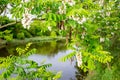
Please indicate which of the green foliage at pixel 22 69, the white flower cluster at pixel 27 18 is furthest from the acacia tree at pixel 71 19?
the green foliage at pixel 22 69

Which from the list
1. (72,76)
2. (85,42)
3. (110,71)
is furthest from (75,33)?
(72,76)

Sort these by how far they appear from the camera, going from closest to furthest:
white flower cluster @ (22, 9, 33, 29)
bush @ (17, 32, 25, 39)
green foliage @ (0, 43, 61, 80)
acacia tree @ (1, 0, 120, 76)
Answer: acacia tree @ (1, 0, 120, 76)
white flower cluster @ (22, 9, 33, 29)
green foliage @ (0, 43, 61, 80)
bush @ (17, 32, 25, 39)

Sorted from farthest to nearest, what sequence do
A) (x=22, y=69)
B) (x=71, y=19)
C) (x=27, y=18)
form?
1. (x=22, y=69)
2. (x=27, y=18)
3. (x=71, y=19)

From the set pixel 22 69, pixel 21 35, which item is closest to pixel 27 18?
pixel 22 69

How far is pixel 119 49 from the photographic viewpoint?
14.6 metres

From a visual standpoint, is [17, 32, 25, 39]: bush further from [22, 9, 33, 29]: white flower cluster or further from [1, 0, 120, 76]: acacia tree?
[22, 9, 33, 29]: white flower cluster

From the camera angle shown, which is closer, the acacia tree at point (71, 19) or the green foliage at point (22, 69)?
the acacia tree at point (71, 19)

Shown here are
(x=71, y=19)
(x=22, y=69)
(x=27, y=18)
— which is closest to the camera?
(x=71, y=19)

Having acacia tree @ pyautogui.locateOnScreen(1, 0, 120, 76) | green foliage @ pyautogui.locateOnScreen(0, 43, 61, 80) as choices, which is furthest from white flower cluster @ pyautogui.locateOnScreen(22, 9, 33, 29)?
green foliage @ pyautogui.locateOnScreen(0, 43, 61, 80)

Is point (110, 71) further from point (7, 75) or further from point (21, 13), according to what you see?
point (21, 13)

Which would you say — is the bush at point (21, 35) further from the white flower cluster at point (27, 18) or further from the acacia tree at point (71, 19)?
the white flower cluster at point (27, 18)

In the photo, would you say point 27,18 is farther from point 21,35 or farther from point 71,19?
point 21,35

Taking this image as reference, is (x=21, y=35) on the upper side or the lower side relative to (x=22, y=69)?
lower

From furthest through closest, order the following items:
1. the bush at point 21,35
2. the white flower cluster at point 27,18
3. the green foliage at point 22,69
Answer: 1. the bush at point 21,35
2. the green foliage at point 22,69
3. the white flower cluster at point 27,18
